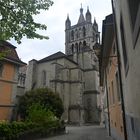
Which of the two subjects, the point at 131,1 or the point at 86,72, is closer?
the point at 131,1

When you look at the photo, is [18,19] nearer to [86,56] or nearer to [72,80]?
[72,80]

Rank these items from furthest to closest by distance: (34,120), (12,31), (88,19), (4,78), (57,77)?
(88,19)
(57,77)
(4,78)
(34,120)
(12,31)

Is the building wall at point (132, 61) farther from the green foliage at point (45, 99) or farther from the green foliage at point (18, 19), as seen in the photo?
the green foliage at point (45, 99)

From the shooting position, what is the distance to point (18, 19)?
295 inches

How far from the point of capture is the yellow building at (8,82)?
2050 centimetres

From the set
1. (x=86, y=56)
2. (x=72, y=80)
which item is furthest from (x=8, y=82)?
(x=86, y=56)

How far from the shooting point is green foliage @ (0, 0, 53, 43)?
7.35 m

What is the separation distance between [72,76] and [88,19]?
25134 millimetres

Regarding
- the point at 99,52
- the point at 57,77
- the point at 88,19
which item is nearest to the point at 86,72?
the point at 57,77

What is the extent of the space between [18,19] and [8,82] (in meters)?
14.9

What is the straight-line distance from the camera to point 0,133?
11859mm

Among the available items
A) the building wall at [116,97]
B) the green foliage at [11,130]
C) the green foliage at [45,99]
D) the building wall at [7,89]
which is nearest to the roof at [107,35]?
the building wall at [116,97]

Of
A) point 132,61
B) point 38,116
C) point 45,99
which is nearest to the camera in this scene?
point 132,61

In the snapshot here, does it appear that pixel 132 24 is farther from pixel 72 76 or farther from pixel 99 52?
pixel 72 76
